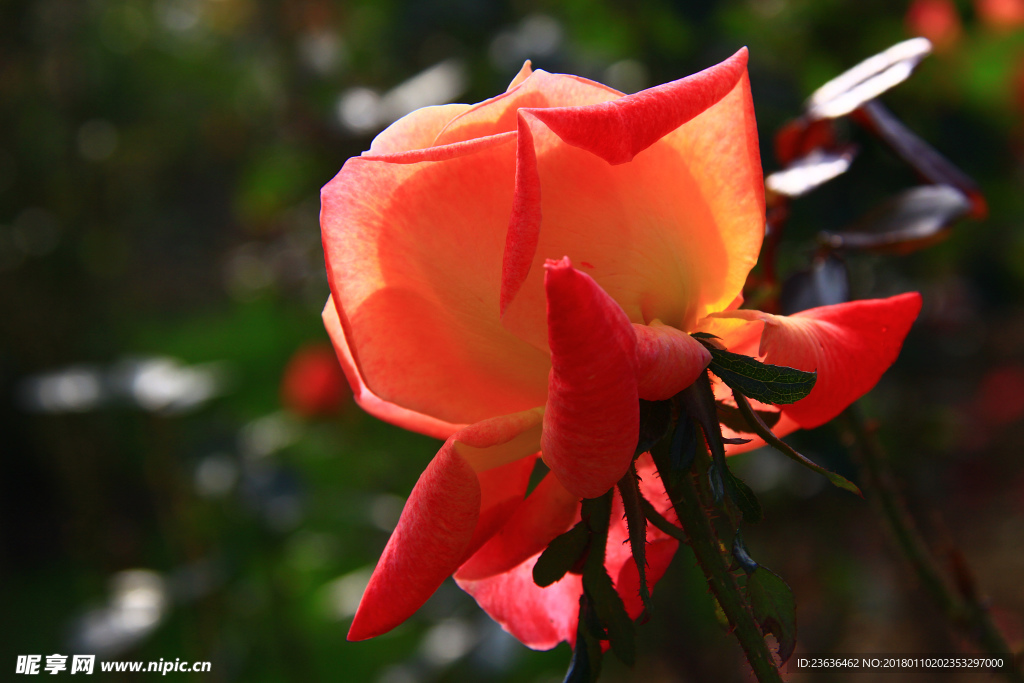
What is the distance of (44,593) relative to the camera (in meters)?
3.11

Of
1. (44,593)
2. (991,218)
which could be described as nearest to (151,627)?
(991,218)

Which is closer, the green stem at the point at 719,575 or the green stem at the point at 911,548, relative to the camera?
the green stem at the point at 719,575

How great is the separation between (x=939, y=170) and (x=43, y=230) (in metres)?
2.38

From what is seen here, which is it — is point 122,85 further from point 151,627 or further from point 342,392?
point 151,627

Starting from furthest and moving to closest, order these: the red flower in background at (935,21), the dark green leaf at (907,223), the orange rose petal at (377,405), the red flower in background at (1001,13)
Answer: the red flower in background at (1001,13) → the red flower in background at (935,21) → the dark green leaf at (907,223) → the orange rose petal at (377,405)

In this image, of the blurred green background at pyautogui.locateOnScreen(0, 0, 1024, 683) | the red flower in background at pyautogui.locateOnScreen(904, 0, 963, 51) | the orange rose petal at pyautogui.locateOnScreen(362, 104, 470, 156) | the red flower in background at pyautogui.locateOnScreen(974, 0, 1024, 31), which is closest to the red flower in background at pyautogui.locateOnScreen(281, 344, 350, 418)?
the blurred green background at pyautogui.locateOnScreen(0, 0, 1024, 683)

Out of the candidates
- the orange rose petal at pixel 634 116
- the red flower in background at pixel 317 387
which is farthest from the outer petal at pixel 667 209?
the red flower in background at pixel 317 387

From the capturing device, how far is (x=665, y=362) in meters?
0.23

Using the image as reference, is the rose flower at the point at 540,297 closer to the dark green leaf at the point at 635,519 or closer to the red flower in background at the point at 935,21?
the dark green leaf at the point at 635,519

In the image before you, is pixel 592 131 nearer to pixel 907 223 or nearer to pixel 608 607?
pixel 608 607

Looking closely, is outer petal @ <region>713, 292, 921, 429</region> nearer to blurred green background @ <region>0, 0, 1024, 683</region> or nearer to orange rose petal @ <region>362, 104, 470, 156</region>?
orange rose petal @ <region>362, 104, 470, 156</region>

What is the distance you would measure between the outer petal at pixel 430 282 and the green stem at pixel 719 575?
0.07 m

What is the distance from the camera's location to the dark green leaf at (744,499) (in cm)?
25

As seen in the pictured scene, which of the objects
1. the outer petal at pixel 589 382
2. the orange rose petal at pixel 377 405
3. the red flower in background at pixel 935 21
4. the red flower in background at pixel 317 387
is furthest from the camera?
the red flower in background at pixel 317 387
